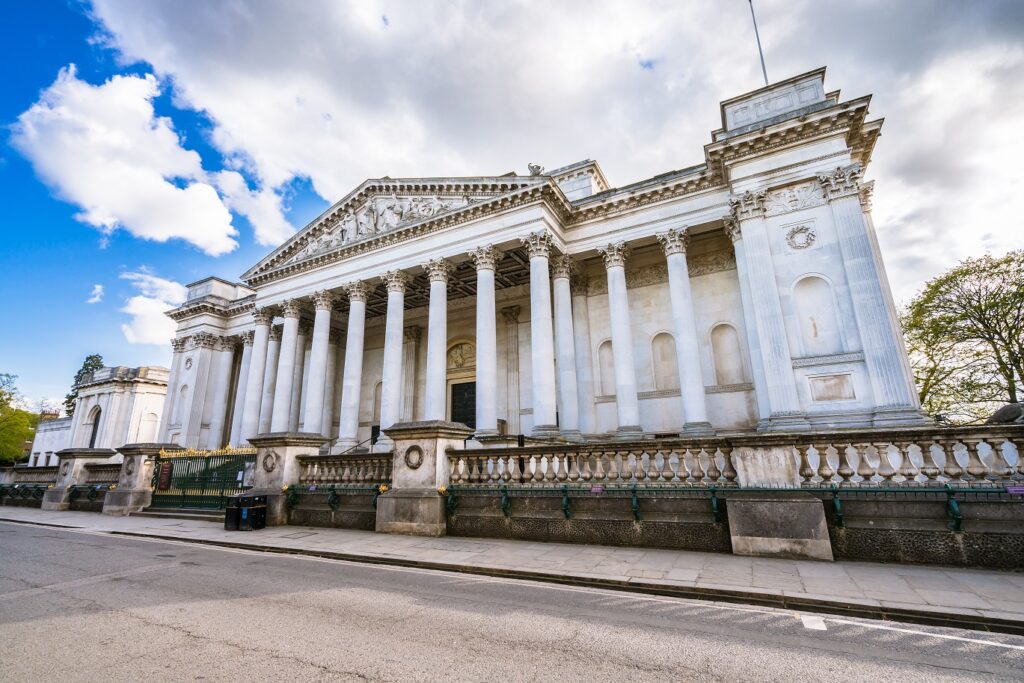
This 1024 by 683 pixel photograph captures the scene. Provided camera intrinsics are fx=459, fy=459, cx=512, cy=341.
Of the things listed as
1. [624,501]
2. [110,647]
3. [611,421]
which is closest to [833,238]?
[611,421]

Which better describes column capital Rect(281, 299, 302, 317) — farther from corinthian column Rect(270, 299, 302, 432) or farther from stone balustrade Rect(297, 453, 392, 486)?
stone balustrade Rect(297, 453, 392, 486)

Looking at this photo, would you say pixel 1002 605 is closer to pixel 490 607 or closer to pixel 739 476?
pixel 739 476

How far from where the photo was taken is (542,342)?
18.1m

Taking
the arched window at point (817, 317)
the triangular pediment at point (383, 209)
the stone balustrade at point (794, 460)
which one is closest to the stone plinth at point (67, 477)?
the triangular pediment at point (383, 209)

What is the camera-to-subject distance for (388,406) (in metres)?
20.3

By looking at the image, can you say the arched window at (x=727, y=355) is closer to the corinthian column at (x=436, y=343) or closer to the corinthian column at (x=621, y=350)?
the corinthian column at (x=621, y=350)

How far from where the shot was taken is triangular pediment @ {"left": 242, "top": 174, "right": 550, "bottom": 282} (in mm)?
20875

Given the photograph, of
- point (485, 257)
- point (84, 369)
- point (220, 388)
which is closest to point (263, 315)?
point (220, 388)

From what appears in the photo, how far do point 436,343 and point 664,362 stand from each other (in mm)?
10425

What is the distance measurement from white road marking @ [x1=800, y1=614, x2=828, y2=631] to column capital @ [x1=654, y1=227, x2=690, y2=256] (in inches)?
627

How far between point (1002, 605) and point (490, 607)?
5.48 metres

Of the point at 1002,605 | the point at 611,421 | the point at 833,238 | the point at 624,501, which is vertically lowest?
the point at 1002,605

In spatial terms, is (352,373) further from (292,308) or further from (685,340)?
(685,340)

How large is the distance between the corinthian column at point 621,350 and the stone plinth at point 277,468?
37.3 ft
